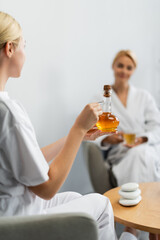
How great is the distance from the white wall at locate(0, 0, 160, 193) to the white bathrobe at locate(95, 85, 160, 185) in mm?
378

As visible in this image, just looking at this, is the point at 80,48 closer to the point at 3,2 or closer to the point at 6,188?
the point at 3,2

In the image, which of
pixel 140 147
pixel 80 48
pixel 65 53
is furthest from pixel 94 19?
pixel 140 147

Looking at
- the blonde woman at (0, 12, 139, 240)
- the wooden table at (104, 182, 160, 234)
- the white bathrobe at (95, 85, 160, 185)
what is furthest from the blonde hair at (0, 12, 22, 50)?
the white bathrobe at (95, 85, 160, 185)

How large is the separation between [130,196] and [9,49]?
0.90 meters

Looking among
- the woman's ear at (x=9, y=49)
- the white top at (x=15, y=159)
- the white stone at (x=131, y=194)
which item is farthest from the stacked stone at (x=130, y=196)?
the woman's ear at (x=9, y=49)

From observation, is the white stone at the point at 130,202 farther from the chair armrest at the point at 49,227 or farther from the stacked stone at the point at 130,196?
the chair armrest at the point at 49,227

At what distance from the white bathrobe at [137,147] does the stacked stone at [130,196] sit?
0.91 m

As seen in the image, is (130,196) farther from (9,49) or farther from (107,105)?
(9,49)

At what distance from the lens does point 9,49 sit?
3.70ft

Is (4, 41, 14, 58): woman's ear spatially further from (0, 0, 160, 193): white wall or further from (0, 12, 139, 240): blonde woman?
(0, 0, 160, 193): white wall

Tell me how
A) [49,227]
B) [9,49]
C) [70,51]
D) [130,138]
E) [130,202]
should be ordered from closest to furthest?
A: [49,227] → [9,49] → [130,202] → [130,138] → [70,51]

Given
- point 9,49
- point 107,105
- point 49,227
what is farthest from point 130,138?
point 49,227

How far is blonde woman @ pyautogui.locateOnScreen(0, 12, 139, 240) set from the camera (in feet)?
3.32

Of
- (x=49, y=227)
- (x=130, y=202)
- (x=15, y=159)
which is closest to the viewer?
(x=49, y=227)
